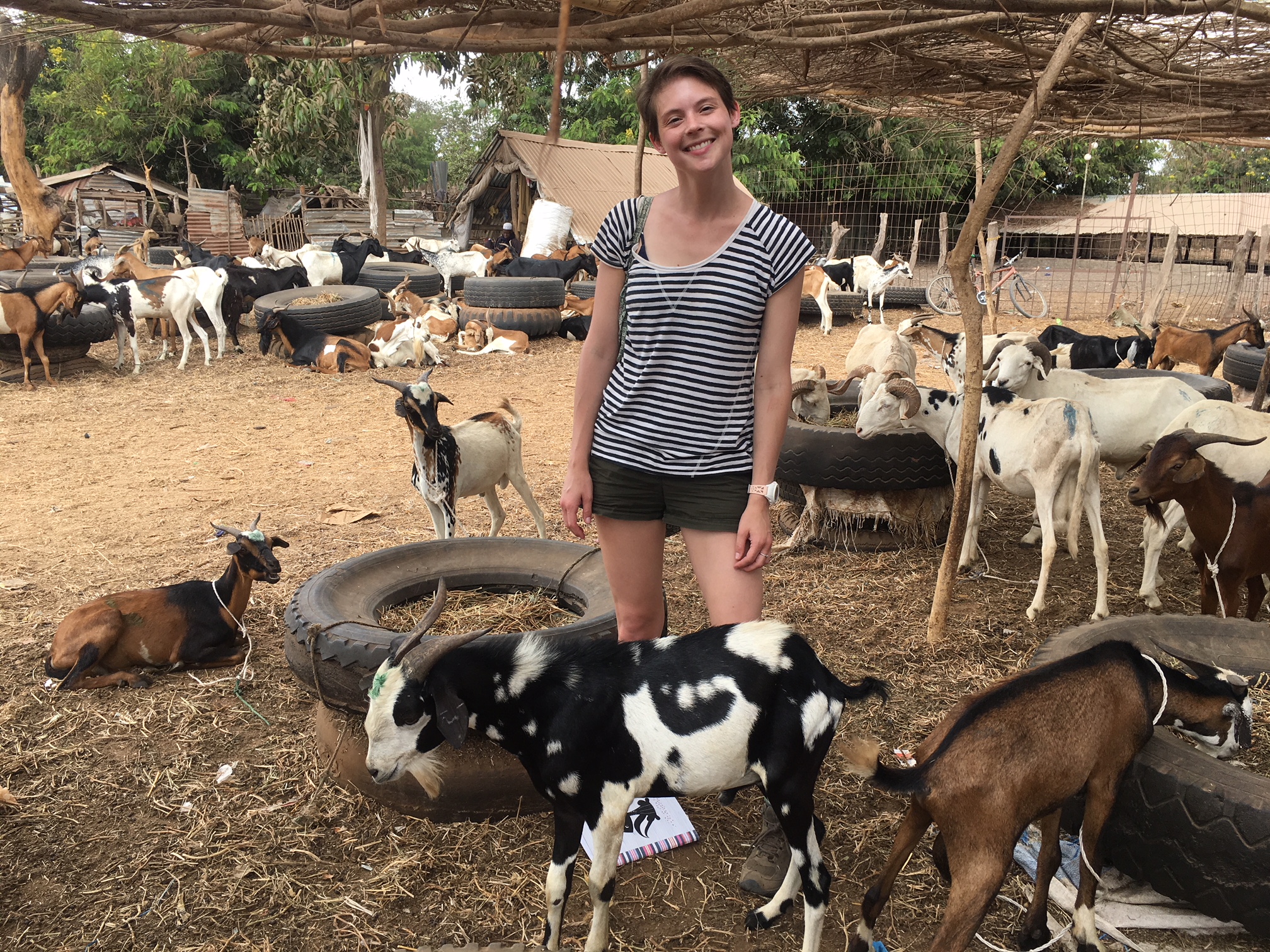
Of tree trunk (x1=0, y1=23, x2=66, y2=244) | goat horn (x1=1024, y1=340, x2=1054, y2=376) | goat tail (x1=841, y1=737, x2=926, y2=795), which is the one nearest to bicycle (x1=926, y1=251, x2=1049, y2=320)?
goat horn (x1=1024, y1=340, x2=1054, y2=376)

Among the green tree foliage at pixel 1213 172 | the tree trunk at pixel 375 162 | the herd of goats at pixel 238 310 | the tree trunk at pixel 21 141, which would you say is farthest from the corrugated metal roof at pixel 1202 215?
the tree trunk at pixel 21 141

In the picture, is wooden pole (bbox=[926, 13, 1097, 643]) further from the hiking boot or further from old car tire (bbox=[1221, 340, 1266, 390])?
old car tire (bbox=[1221, 340, 1266, 390])

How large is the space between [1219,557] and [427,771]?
3.70 meters

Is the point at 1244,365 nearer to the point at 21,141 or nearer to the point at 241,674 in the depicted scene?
the point at 241,674

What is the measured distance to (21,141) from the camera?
19.8 meters

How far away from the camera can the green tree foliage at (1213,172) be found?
102 ft

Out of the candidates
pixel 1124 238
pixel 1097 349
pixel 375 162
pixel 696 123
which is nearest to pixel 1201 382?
pixel 1097 349

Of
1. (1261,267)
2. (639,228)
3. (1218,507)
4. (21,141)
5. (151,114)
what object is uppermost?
(151,114)

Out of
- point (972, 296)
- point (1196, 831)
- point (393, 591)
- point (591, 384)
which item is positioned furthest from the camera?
point (972, 296)

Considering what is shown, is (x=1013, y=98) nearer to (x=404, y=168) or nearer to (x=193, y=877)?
(x=193, y=877)

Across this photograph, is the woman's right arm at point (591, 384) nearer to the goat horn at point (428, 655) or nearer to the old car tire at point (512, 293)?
the goat horn at point (428, 655)

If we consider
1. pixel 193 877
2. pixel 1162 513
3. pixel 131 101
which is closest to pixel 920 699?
pixel 1162 513

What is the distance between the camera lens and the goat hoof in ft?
8.32

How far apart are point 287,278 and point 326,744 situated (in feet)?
44.8
